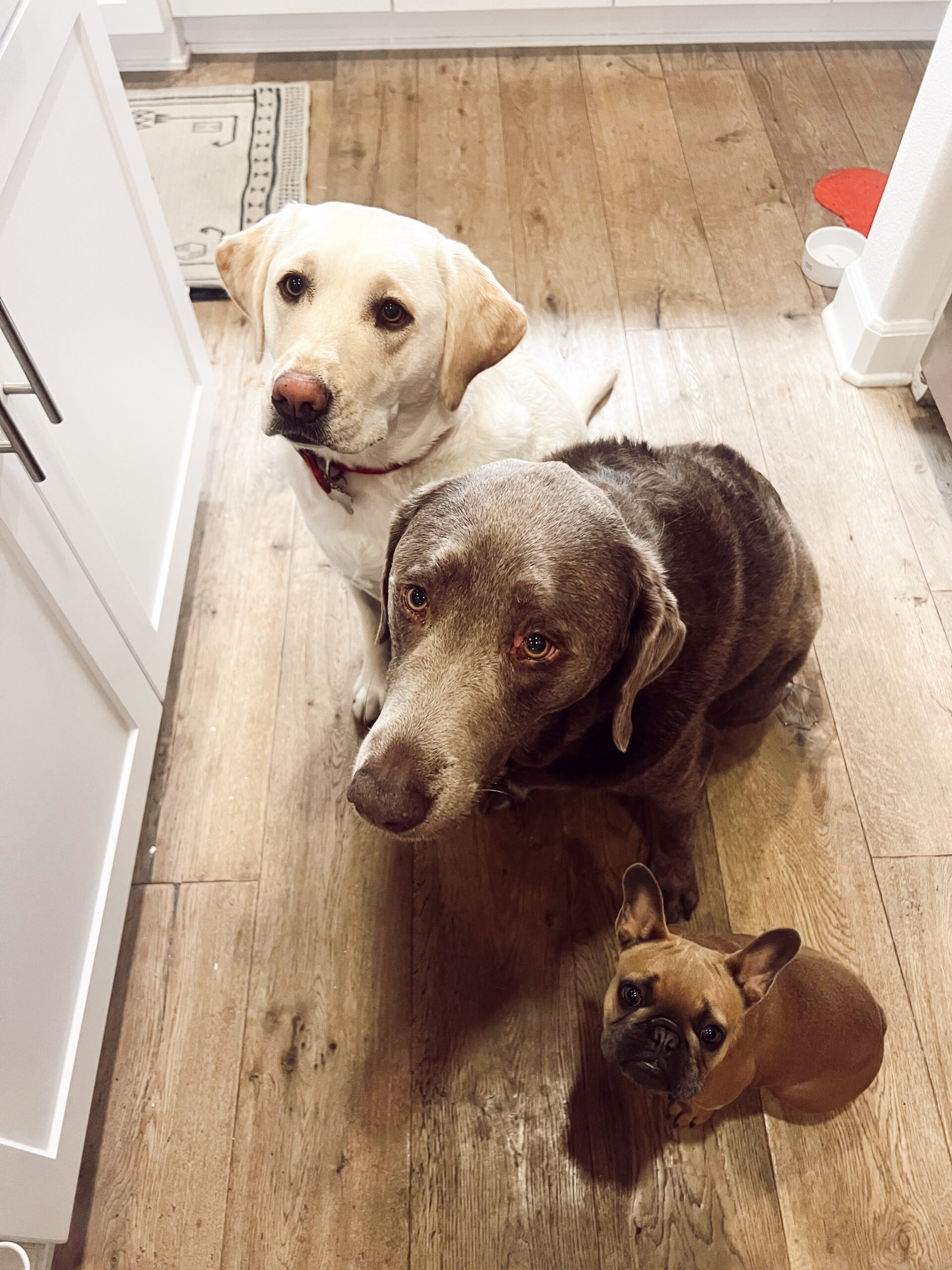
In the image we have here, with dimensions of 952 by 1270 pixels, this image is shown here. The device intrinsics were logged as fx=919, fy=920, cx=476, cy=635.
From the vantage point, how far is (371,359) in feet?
4.83

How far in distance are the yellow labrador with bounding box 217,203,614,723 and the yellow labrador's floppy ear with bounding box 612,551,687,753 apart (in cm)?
49

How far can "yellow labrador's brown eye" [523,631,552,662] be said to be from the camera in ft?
3.91

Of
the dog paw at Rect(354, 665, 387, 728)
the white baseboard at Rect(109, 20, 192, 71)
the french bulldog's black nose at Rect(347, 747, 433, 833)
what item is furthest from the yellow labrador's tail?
the white baseboard at Rect(109, 20, 192, 71)

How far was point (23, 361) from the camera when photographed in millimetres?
1085

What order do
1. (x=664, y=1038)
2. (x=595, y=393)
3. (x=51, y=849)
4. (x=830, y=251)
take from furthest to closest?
(x=830, y=251) < (x=595, y=393) < (x=51, y=849) < (x=664, y=1038)

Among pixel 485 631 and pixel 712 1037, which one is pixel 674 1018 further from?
pixel 485 631

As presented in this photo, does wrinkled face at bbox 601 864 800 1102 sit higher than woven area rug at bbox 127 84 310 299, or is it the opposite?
wrinkled face at bbox 601 864 800 1102

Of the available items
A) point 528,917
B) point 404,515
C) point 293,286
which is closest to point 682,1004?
point 528,917

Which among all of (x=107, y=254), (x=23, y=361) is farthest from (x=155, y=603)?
(x=23, y=361)

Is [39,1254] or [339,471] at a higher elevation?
[339,471]

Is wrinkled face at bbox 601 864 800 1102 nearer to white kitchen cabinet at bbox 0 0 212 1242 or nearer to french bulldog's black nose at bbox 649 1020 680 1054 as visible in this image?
french bulldog's black nose at bbox 649 1020 680 1054

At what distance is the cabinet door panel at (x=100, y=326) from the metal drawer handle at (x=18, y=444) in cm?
17

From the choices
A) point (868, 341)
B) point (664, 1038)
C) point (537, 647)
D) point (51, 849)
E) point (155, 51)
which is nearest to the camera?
point (537, 647)

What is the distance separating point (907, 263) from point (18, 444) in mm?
2117
